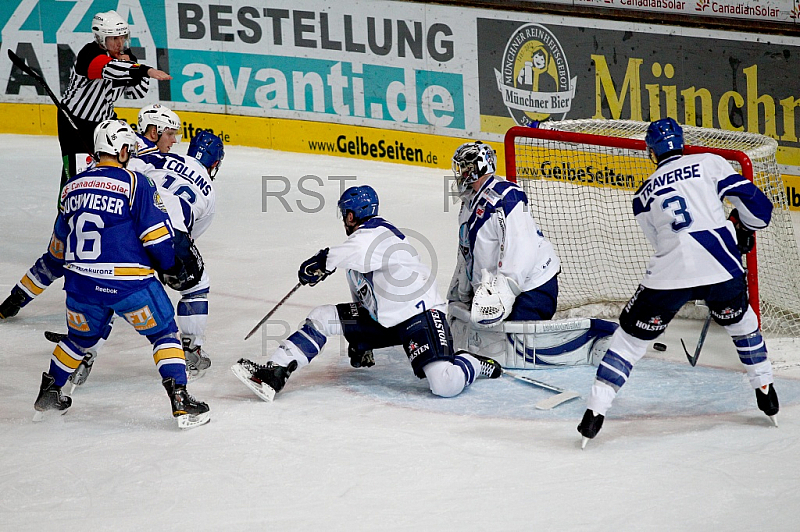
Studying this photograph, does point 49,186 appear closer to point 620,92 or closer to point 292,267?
point 292,267

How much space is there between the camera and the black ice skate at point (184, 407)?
4.24 m

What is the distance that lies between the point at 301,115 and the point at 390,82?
3.09 feet

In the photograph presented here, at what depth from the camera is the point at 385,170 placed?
29.7 ft

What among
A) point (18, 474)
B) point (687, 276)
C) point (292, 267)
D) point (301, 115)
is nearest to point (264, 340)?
point (292, 267)

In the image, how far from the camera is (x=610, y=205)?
715 centimetres

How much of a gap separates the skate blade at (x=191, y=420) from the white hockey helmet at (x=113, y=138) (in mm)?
1081

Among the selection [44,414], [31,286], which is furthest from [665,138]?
[31,286]

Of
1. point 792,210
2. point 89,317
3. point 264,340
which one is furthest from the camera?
point 792,210

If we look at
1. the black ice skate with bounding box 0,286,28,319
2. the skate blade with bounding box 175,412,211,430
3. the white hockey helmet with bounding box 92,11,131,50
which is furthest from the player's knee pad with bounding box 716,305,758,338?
the white hockey helmet with bounding box 92,11,131,50

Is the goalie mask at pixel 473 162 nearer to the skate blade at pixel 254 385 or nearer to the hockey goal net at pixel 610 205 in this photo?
the hockey goal net at pixel 610 205

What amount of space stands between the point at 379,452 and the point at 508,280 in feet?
3.82

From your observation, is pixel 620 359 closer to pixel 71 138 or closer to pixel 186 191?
pixel 186 191

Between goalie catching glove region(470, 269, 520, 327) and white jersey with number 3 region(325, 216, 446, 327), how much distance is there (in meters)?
0.20

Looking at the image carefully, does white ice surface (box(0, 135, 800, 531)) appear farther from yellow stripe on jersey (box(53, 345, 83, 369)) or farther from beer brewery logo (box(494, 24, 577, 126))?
beer brewery logo (box(494, 24, 577, 126))
